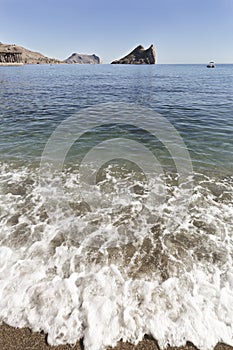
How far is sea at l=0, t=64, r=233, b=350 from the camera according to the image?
392 cm

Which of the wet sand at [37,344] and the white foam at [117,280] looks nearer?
the wet sand at [37,344]

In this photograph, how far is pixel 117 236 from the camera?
19.7 feet

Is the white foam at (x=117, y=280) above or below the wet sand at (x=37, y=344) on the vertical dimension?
above

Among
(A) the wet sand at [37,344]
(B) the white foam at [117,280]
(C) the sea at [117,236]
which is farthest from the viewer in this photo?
(C) the sea at [117,236]

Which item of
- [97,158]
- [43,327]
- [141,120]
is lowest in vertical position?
[43,327]

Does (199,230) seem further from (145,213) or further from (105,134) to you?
(105,134)

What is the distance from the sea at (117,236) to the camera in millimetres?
3916

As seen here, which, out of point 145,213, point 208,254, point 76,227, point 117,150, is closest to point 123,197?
point 145,213

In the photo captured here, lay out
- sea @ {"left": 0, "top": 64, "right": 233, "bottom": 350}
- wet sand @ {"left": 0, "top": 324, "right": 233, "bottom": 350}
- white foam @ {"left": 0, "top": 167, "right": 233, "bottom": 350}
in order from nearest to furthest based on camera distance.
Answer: wet sand @ {"left": 0, "top": 324, "right": 233, "bottom": 350}, white foam @ {"left": 0, "top": 167, "right": 233, "bottom": 350}, sea @ {"left": 0, "top": 64, "right": 233, "bottom": 350}

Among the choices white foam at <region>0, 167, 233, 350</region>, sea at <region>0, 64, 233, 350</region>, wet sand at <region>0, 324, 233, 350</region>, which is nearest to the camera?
wet sand at <region>0, 324, 233, 350</region>

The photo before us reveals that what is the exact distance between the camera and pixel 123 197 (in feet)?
25.9

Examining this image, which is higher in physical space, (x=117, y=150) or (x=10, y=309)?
(x=117, y=150)

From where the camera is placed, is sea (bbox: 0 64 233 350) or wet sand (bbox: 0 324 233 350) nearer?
wet sand (bbox: 0 324 233 350)

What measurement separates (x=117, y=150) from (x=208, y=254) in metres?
7.55
